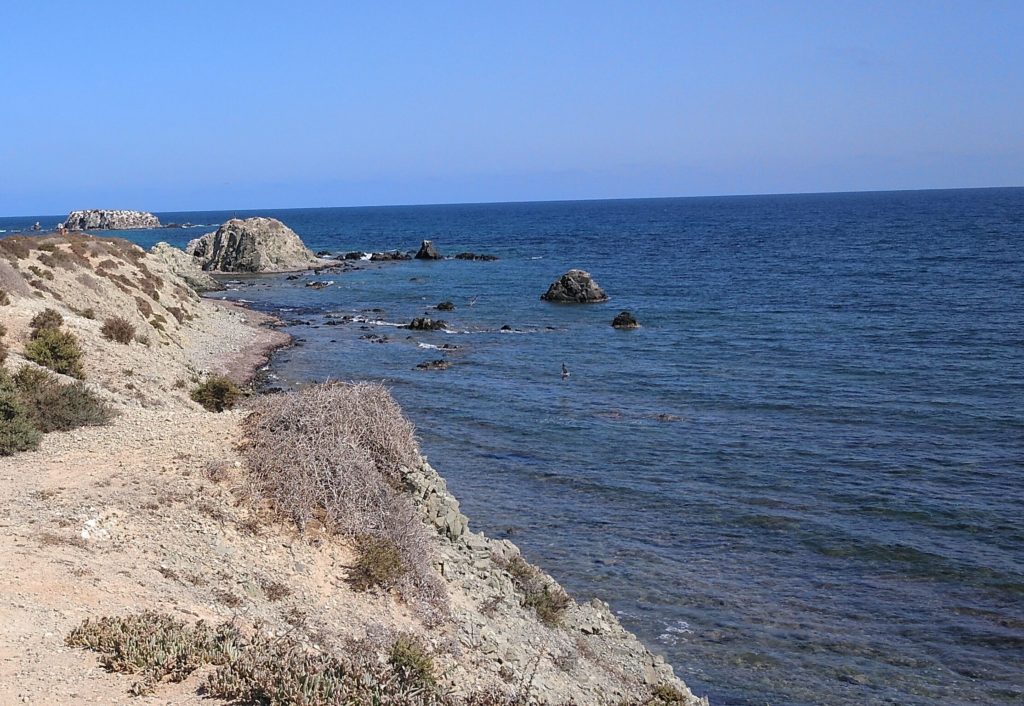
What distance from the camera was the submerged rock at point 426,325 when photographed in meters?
56.2

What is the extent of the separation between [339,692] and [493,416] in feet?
81.3

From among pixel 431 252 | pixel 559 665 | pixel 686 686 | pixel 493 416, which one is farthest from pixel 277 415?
pixel 431 252

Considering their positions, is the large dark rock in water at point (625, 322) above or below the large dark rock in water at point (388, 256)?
below

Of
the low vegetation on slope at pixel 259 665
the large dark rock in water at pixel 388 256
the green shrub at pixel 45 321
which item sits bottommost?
the low vegetation on slope at pixel 259 665

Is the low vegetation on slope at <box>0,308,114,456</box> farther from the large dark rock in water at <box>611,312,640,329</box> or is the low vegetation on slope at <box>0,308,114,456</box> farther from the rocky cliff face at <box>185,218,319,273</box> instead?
the rocky cliff face at <box>185,218,319,273</box>

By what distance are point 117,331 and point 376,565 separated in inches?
936

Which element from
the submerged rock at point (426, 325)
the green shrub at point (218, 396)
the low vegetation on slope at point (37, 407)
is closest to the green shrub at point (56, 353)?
the low vegetation on slope at point (37, 407)

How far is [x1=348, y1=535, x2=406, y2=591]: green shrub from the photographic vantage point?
13000 millimetres

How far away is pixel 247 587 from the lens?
1216 cm

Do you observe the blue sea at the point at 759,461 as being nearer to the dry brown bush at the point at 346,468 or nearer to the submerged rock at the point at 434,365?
the submerged rock at the point at 434,365

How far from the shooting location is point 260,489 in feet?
46.5

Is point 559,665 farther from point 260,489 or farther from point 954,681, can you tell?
point 954,681

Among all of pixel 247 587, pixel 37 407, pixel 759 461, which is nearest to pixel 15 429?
pixel 37 407

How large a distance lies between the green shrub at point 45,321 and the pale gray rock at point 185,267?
39579mm
